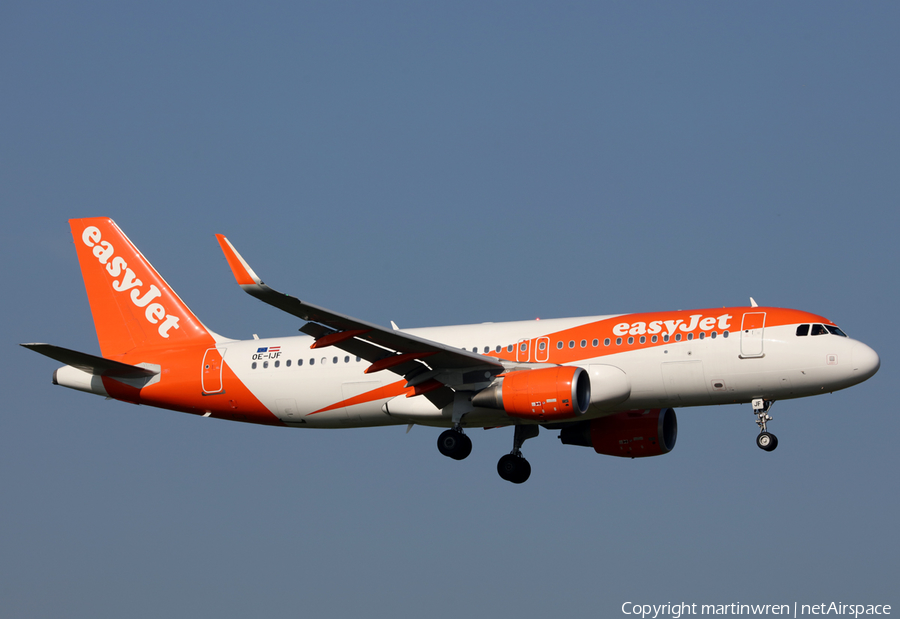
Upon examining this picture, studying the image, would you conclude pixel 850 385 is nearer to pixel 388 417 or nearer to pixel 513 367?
pixel 513 367

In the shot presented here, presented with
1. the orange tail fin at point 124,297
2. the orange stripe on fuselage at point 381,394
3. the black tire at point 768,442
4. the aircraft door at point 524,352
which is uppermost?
the orange tail fin at point 124,297

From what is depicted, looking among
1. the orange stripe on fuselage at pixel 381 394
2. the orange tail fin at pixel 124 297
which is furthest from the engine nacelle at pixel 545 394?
the orange tail fin at pixel 124 297

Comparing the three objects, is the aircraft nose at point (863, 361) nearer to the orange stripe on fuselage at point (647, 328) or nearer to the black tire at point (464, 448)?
→ the orange stripe on fuselage at point (647, 328)

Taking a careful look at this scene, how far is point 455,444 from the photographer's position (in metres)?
34.2

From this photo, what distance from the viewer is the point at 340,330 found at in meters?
30.7

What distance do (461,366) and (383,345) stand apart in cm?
248

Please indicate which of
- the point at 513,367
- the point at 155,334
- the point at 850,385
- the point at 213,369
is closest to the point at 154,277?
the point at 155,334

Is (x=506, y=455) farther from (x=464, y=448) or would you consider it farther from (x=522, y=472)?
(x=464, y=448)

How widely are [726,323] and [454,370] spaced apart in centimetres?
777

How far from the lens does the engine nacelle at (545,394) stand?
3136 cm

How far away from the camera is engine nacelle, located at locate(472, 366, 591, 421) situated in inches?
1235

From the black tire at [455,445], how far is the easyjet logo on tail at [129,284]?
35.6ft

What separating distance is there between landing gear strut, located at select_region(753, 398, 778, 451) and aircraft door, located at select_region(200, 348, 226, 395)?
16580 mm

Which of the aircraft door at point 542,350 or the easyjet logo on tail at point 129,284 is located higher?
the easyjet logo on tail at point 129,284
